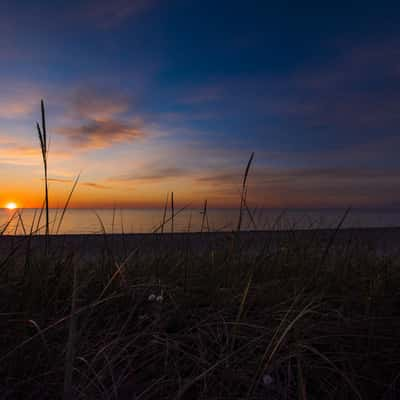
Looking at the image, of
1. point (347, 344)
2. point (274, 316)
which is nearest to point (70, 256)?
point (274, 316)

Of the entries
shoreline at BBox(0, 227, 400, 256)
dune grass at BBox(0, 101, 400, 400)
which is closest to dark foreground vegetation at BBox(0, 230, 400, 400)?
dune grass at BBox(0, 101, 400, 400)

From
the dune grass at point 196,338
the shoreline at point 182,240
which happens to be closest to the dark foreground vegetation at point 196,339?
the dune grass at point 196,338

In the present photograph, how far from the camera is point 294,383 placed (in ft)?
4.00

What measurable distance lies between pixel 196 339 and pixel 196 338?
2cm

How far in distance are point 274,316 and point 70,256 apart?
1058 mm

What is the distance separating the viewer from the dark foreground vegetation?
1.15 meters

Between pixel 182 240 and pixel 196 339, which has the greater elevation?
pixel 182 240

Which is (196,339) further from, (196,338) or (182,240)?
(182,240)

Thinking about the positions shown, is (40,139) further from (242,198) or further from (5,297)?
(242,198)

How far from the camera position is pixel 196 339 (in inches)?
56.5

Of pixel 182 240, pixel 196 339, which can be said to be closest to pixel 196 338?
pixel 196 339

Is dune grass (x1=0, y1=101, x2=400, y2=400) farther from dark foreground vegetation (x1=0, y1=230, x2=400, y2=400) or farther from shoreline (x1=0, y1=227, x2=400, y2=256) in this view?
shoreline (x1=0, y1=227, x2=400, y2=256)

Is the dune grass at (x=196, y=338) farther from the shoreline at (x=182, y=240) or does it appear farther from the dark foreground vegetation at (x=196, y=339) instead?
the shoreline at (x=182, y=240)

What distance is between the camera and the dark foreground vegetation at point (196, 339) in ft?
3.76
